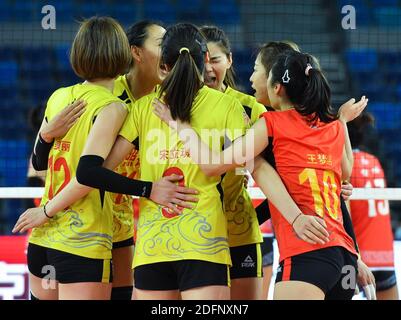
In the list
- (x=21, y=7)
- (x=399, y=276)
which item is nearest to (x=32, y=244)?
(x=399, y=276)

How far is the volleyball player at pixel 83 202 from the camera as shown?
325 centimetres

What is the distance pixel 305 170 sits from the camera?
3084 mm

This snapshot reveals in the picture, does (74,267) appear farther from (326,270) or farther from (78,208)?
(326,270)

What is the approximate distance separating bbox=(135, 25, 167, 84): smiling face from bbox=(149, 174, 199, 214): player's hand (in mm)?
753

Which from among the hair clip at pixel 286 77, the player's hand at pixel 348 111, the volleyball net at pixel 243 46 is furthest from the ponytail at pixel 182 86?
the volleyball net at pixel 243 46

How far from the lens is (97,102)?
3.30 m

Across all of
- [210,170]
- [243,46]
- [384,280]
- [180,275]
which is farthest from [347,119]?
[243,46]

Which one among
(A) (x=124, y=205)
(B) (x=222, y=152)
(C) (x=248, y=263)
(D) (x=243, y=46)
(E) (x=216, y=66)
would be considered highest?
(D) (x=243, y=46)

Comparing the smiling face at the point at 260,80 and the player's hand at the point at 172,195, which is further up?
the smiling face at the point at 260,80

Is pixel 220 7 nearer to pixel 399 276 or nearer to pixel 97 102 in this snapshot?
pixel 399 276

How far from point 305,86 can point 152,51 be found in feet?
2.75

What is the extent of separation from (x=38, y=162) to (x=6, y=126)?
6052mm

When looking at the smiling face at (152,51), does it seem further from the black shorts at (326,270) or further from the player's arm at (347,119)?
the black shorts at (326,270)

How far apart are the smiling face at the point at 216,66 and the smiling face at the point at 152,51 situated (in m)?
0.23
